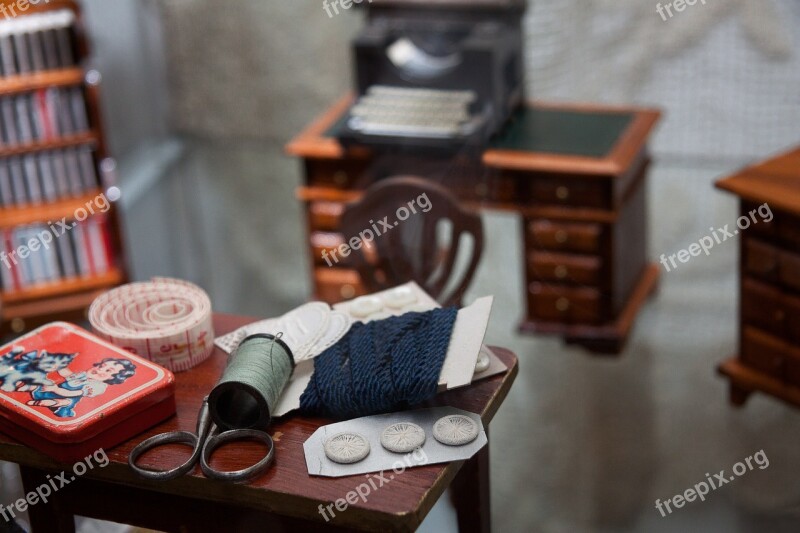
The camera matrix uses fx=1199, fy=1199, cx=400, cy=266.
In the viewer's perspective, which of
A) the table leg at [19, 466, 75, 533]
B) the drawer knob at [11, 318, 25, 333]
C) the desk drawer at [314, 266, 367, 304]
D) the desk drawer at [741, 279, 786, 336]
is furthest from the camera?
the drawer knob at [11, 318, 25, 333]

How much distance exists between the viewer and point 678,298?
417 cm

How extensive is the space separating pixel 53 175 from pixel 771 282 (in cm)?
236

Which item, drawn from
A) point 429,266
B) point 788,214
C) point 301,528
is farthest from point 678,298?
point 301,528

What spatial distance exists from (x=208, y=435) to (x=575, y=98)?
2.73m

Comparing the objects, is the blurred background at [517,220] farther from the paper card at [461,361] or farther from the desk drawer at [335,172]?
the desk drawer at [335,172]

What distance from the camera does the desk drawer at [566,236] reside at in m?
3.66

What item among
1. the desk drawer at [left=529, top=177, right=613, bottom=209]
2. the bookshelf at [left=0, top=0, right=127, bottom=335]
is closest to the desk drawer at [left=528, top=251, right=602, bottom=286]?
the desk drawer at [left=529, top=177, right=613, bottom=209]

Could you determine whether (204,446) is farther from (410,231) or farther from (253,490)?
(410,231)

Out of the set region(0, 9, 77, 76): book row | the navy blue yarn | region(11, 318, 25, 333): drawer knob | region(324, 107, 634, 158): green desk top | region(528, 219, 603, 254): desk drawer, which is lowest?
region(11, 318, 25, 333): drawer knob

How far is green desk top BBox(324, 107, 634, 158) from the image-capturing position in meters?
3.68

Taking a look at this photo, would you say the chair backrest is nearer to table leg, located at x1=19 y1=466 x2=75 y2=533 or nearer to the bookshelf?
table leg, located at x1=19 y1=466 x2=75 y2=533

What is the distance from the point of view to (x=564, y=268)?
3750 mm

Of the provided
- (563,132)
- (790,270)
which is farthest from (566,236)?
(790,270)

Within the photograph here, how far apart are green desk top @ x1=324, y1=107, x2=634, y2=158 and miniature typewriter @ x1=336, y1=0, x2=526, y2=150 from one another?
0.05 metres
